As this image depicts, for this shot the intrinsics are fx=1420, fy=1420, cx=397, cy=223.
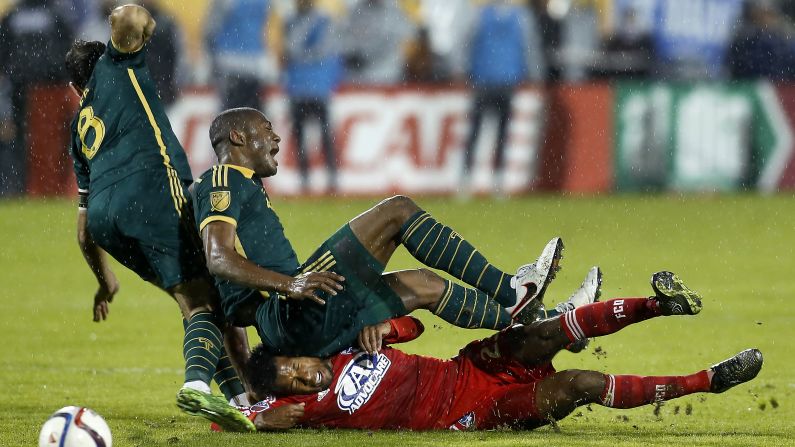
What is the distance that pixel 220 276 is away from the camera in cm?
642

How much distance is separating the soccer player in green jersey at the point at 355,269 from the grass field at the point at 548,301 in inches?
20.7

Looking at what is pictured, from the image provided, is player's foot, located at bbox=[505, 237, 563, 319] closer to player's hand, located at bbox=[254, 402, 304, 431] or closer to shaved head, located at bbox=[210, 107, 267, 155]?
player's hand, located at bbox=[254, 402, 304, 431]

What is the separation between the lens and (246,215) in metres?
6.78

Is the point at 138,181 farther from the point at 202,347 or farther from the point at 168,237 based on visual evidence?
the point at 202,347

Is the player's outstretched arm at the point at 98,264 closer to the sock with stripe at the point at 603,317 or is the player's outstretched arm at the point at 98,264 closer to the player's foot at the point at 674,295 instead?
the sock with stripe at the point at 603,317

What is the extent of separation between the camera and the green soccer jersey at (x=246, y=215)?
6.62 m

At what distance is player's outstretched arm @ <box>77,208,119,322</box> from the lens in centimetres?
783

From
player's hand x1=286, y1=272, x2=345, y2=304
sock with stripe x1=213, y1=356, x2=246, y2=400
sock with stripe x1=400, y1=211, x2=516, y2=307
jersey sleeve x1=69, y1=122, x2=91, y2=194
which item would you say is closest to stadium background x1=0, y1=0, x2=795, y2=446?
jersey sleeve x1=69, y1=122, x2=91, y2=194

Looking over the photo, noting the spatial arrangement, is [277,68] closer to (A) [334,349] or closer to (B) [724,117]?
(B) [724,117]

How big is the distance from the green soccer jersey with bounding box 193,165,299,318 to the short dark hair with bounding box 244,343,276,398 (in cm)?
28

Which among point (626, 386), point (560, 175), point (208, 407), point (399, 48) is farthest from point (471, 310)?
point (399, 48)

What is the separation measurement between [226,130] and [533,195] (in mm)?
12194

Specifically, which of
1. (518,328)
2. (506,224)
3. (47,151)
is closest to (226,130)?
(518,328)

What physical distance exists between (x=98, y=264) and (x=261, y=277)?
196 cm
